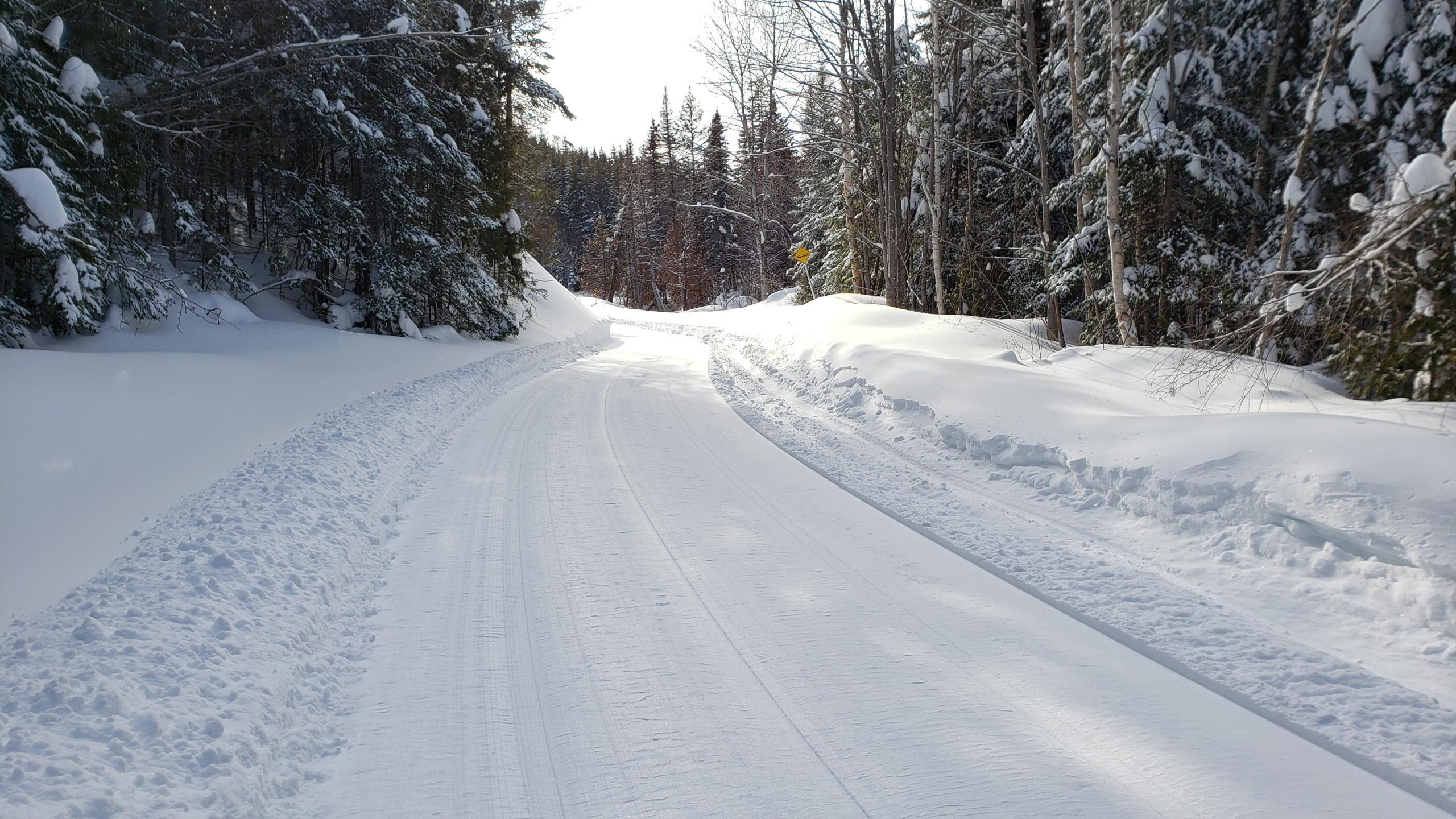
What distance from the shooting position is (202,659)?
316cm

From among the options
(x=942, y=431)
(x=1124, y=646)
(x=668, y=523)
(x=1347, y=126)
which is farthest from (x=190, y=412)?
(x=1347, y=126)

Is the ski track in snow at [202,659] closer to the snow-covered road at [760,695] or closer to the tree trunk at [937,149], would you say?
the snow-covered road at [760,695]

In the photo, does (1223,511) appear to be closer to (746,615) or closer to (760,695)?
(746,615)

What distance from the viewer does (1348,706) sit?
Result: 304 centimetres

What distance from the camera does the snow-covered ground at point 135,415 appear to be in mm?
4430

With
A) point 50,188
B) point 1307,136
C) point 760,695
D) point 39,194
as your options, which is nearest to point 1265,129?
point 1307,136

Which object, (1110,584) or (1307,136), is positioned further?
(1307,136)

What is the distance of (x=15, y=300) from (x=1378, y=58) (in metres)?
17.3

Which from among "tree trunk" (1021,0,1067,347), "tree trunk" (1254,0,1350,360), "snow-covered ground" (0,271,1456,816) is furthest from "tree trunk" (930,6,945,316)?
"snow-covered ground" (0,271,1456,816)

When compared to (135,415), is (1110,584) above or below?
below

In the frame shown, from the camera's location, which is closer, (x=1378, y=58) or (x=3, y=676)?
(x=3, y=676)

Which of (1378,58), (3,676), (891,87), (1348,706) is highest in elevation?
(891,87)

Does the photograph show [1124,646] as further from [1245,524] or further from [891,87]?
[891,87]

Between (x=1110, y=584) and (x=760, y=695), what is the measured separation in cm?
238
